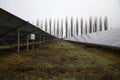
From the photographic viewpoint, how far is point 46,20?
281 ft

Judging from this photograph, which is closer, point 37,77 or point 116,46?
point 37,77

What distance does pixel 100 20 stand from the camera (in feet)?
253

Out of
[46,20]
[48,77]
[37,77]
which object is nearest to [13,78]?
[37,77]

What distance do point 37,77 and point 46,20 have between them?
8176 cm

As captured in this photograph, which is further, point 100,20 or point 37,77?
point 100,20

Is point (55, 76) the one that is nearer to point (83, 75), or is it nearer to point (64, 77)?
point (64, 77)

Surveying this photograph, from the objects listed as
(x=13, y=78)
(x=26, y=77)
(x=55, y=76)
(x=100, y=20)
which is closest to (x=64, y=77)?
(x=55, y=76)

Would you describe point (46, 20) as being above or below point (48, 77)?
above

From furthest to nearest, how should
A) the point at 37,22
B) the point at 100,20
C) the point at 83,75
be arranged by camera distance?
1. the point at 37,22
2. the point at 100,20
3. the point at 83,75

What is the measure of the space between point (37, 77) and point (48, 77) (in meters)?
0.31

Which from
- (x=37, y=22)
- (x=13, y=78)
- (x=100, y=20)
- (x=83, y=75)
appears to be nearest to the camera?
(x=13, y=78)

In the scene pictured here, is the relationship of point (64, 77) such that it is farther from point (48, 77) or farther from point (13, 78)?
point (13, 78)

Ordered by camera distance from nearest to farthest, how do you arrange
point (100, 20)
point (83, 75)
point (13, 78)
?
1. point (13, 78)
2. point (83, 75)
3. point (100, 20)

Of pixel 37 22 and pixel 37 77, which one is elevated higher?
pixel 37 22
